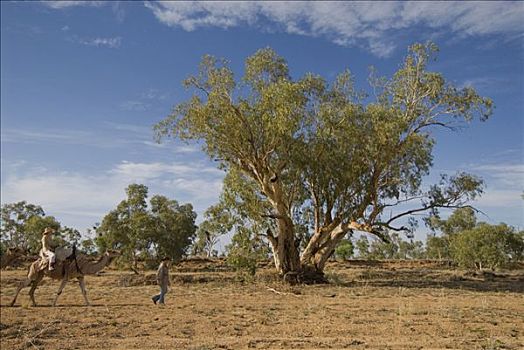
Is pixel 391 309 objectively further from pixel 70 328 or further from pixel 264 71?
pixel 264 71

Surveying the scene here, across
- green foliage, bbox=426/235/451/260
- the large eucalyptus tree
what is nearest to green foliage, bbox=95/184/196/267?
the large eucalyptus tree

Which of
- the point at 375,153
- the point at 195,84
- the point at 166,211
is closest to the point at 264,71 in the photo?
the point at 195,84

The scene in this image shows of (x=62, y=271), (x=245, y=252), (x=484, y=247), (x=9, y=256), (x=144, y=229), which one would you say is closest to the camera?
(x=9, y=256)

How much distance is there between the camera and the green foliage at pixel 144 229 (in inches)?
1575

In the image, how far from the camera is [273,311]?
1408 centimetres

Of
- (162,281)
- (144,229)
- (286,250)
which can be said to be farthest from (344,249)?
(162,281)

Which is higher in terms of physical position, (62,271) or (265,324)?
(62,271)

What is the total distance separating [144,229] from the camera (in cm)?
3953

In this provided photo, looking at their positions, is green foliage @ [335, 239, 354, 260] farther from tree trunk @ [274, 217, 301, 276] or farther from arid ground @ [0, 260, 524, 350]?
arid ground @ [0, 260, 524, 350]

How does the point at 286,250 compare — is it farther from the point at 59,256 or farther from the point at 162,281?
the point at 59,256

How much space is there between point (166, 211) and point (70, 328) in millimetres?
34422

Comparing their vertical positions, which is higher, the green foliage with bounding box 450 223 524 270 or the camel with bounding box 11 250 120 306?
the green foliage with bounding box 450 223 524 270

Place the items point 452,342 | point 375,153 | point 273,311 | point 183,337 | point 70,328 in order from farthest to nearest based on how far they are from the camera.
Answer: point 375,153
point 273,311
point 70,328
point 183,337
point 452,342

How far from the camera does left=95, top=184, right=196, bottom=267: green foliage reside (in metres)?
40.0
